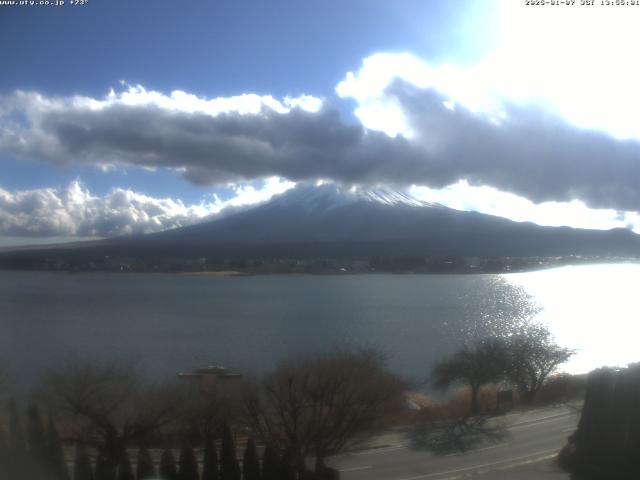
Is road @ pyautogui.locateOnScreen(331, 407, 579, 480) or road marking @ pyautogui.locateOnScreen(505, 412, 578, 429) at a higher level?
road @ pyautogui.locateOnScreen(331, 407, 579, 480)

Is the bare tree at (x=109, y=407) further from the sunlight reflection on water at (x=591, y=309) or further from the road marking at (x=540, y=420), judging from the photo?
the sunlight reflection on water at (x=591, y=309)

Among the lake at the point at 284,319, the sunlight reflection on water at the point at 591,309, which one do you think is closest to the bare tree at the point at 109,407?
the lake at the point at 284,319

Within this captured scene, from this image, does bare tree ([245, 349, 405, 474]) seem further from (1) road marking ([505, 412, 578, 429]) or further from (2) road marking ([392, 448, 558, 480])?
(1) road marking ([505, 412, 578, 429])

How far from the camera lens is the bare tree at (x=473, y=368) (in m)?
9.96

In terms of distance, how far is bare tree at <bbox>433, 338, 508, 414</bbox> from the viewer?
9961mm

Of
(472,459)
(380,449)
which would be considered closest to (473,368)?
(380,449)

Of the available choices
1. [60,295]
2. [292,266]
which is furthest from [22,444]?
[292,266]

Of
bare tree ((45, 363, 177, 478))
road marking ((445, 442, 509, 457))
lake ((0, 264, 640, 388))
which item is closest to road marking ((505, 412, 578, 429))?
road marking ((445, 442, 509, 457))

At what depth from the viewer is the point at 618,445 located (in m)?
5.45

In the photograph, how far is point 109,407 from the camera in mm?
6383

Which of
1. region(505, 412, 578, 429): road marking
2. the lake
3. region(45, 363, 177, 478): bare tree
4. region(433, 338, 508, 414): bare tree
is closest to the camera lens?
region(45, 363, 177, 478): bare tree

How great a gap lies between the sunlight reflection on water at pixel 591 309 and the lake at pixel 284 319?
0.20 ft

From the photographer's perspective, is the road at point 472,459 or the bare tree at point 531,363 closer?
the road at point 472,459

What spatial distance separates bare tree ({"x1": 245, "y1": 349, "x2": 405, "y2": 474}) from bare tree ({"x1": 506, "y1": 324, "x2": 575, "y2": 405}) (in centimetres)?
374
